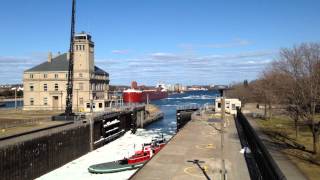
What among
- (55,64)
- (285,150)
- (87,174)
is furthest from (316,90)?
(55,64)

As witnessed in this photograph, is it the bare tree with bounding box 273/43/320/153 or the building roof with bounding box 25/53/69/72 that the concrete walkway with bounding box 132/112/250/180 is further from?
the building roof with bounding box 25/53/69/72

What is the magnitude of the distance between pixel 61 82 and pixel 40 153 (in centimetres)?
5716

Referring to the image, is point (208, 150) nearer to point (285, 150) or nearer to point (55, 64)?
point (285, 150)

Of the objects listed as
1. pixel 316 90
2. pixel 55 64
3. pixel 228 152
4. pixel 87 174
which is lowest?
pixel 87 174

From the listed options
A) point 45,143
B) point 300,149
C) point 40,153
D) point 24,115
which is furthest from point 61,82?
point 300,149

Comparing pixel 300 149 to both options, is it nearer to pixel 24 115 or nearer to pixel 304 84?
pixel 304 84

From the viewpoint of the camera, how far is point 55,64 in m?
101

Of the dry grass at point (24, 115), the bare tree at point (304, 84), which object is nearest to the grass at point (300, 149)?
the bare tree at point (304, 84)

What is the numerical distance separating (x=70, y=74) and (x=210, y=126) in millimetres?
31415

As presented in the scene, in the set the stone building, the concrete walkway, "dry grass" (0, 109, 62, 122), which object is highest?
the stone building

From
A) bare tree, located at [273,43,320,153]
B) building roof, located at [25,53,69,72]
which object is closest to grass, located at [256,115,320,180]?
bare tree, located at [273,43,320,153]

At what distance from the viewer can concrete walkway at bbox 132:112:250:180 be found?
87.7ft

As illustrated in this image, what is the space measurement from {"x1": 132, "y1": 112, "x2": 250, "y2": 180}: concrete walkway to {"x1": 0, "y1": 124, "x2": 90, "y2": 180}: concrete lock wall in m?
13.2

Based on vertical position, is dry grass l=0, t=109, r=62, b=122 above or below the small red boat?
above
